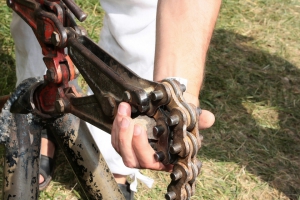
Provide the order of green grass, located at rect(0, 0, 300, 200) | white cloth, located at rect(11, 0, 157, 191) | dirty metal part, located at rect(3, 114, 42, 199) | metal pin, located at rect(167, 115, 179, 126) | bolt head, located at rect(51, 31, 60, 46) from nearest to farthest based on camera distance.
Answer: metal pin, located at rect(167, 115, 179, 126) < bolt head, located at rect(51, 31, 60, 46) < dirty metal part, located at rect(3, 114, 42, 199) < white cloth, located at rect(11, 0, 157, 191) < green grass, located at rect(0, 0, 300, 200)

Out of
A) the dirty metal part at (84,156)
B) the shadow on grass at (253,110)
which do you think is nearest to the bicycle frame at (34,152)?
the dirty metal part at (84,156)

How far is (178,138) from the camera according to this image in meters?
1.05

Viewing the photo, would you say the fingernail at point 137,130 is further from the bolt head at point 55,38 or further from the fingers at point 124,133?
the bolt head at point 55,38

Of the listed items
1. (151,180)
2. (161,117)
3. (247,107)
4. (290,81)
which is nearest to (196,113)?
(161,117)

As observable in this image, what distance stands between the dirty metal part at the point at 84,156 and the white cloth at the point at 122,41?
0.43 m

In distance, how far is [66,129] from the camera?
5.21ft

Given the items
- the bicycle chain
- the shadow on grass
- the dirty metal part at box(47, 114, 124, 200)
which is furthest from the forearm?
the shadow on grass

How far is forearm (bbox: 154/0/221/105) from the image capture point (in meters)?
1.34

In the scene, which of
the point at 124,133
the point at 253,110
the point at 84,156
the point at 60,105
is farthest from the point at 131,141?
the point at 253,110

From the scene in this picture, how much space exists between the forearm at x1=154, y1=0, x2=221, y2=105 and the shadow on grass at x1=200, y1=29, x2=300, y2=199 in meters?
1.34

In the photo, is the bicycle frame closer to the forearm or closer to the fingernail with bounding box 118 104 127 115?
the forearm

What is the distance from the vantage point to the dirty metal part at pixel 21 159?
1516mm

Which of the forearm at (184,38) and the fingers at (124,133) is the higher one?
the forearm at (184,38)

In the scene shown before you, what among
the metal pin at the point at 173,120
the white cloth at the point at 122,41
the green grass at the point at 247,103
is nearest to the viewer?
the metal pin at the point at 173,120
